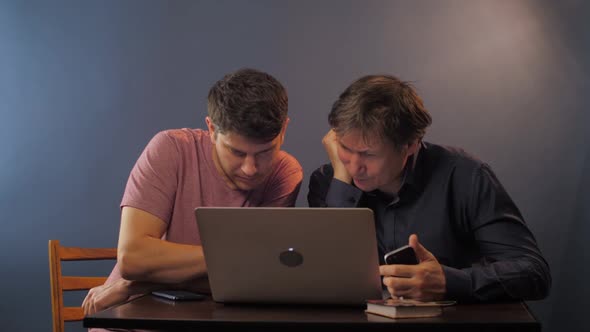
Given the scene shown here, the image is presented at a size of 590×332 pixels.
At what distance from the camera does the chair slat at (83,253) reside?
249 centimetres

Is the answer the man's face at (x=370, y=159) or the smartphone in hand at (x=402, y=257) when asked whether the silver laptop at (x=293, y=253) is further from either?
the man's face at (x=370, y=159)

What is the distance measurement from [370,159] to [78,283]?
1.12m

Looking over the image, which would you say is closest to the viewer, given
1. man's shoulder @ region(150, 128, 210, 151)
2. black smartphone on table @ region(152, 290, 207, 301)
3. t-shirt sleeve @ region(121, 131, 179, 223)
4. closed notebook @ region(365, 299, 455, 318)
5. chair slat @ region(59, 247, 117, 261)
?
closed notebook @ region(365, 299, 455, 318)

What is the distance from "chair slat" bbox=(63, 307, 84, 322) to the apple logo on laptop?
1.11 meters

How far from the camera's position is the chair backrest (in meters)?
2.45

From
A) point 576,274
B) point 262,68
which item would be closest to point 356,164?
point 262,68

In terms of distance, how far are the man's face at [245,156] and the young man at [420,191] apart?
196 millimetres

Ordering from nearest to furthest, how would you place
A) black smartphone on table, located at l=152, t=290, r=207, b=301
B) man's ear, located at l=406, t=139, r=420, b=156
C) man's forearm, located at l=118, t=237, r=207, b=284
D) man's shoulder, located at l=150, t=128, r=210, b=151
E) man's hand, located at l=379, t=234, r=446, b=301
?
man's hand, located at l=379, t=234, r=446, b=301 < black smartphone on table, located at l=152, t=290, r=207, b=301 < man's forearm, located at l=118, t=237, r=207, b=284 < man's ear, located at l=406, t=139, r=420, b=156 < man's shoulder, located at l=150, t=128, r=210, b=151

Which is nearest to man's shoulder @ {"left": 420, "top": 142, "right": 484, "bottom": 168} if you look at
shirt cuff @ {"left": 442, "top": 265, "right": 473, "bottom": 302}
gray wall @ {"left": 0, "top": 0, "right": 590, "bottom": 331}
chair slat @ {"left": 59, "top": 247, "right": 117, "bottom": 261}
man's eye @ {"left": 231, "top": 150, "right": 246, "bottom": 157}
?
shirt cuff @ {"left": 442, "top": 265, "right": 473, "bottom": 302}

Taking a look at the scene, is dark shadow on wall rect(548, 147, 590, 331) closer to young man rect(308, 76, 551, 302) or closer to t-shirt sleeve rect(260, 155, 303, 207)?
young man rect(308, 76, 551, 302)

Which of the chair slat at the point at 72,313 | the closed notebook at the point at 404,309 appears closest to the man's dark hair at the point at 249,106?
the closed notebook at the point at 404,309

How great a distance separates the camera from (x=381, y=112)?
2.05 meters

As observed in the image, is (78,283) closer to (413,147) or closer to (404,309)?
(413,147)

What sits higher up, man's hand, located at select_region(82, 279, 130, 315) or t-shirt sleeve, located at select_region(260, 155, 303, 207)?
t-shirt sleeve, located at select_region(260, 155, 303, 207)
